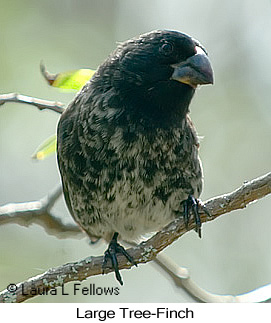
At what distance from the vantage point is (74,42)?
290 inches

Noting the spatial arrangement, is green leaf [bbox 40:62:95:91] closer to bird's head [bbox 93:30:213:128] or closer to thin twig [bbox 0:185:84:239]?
bird's head [bbox 93:30:213:128]

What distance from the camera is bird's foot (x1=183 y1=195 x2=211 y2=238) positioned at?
12.1 feet

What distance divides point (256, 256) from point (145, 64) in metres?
3.71

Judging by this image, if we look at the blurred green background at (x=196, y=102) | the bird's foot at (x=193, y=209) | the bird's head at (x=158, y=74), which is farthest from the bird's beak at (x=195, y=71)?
the blurred green background at (x=196, y=102)

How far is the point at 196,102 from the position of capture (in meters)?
7.42

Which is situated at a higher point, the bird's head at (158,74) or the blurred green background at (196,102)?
the bird's head at (158,74)

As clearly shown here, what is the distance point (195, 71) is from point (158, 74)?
0.79 ft

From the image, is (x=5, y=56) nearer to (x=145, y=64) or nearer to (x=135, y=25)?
(x=135, y=25)

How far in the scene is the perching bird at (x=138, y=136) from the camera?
3.84 m

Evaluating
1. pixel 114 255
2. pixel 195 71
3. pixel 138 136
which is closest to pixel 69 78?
pixel 138 136

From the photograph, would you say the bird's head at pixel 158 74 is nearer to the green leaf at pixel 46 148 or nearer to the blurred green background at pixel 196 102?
the green leaf at pixel 46 148

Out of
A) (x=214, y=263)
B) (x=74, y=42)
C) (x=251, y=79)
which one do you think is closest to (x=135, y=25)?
(x=74, y=42)

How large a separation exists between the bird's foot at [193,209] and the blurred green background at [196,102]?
2.50 metres

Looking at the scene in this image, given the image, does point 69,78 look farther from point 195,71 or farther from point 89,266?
point 89,266
